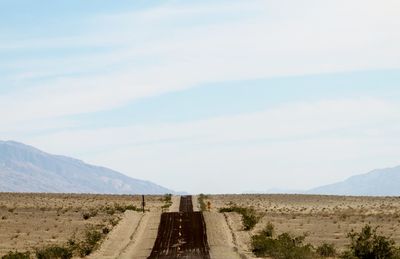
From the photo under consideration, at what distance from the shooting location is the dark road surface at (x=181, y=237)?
1708 inches

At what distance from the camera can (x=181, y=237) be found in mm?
52750

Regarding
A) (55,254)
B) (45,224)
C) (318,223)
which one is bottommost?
(55,254)

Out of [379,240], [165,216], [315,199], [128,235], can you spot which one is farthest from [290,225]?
[315,199]

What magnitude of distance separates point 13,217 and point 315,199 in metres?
61.9

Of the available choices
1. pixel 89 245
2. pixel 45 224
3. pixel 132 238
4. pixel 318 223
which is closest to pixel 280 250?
pixel 89 245

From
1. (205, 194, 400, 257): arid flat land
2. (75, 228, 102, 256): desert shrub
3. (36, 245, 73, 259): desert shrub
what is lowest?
(36, 245, 73, 259): desert shrub

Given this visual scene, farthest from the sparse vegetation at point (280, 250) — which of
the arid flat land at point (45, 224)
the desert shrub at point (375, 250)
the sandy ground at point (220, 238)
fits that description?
the arid flat land at point (45, 224)

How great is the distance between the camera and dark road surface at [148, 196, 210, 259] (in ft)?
142

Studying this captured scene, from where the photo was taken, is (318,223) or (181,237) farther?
(318,223)

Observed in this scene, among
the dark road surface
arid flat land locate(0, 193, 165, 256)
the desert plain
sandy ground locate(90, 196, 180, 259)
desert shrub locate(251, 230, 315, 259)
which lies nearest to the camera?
desert shrub locate(251, 230, 315, 259)

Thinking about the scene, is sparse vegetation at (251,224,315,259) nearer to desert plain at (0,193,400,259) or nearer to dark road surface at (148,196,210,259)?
desert plain at (0,193,400,259)

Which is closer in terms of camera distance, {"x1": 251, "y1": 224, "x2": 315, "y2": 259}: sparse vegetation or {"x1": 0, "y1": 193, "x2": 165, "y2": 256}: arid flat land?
{"x1": 251, "y1": 224, "x2": 315, "y2": 259}: sparse vegetation

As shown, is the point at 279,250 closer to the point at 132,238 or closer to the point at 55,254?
the point at 55,254

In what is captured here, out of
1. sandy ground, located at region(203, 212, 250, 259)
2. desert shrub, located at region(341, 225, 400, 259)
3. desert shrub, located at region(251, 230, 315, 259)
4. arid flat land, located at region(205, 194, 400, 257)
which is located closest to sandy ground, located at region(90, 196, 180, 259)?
sandy ground, located at region(203, 212, 250, 259)
